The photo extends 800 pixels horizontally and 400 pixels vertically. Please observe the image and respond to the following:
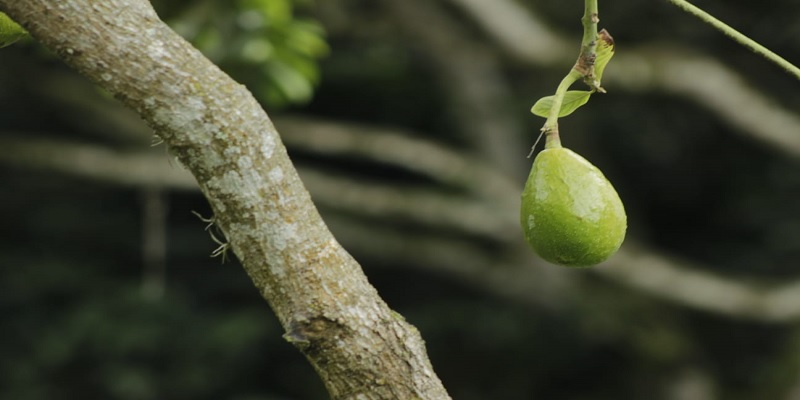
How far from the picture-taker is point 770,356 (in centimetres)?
740

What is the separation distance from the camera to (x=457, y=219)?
6156mm

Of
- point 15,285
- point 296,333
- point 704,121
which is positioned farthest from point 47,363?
point 296,333

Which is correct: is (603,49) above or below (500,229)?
below

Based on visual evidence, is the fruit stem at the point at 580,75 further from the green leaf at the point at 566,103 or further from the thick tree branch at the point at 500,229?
the thick tree branch at the point at 500,229

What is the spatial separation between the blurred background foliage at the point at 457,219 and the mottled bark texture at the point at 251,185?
4018 mm

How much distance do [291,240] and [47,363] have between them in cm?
584

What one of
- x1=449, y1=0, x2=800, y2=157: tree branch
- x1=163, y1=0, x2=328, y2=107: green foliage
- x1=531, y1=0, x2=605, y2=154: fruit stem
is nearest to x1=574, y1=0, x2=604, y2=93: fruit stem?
x1=531, y1=0, x2=605, y2=154: fruit stem

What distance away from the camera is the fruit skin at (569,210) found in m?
1.30

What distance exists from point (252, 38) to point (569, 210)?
1923 mm

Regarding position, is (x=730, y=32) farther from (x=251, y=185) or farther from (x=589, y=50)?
(x=251, y=185)

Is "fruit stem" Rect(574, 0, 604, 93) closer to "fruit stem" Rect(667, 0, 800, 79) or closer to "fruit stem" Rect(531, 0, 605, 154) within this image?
"fruit stem" Rect(531, 0, 605, 154)

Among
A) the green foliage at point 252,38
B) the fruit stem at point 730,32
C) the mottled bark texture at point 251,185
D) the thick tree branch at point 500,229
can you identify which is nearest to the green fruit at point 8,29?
the mottled bark texture at point 251,185

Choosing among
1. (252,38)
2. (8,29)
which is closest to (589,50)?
(8,29)

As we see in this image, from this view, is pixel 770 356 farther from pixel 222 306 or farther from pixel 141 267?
pixel 141 267
